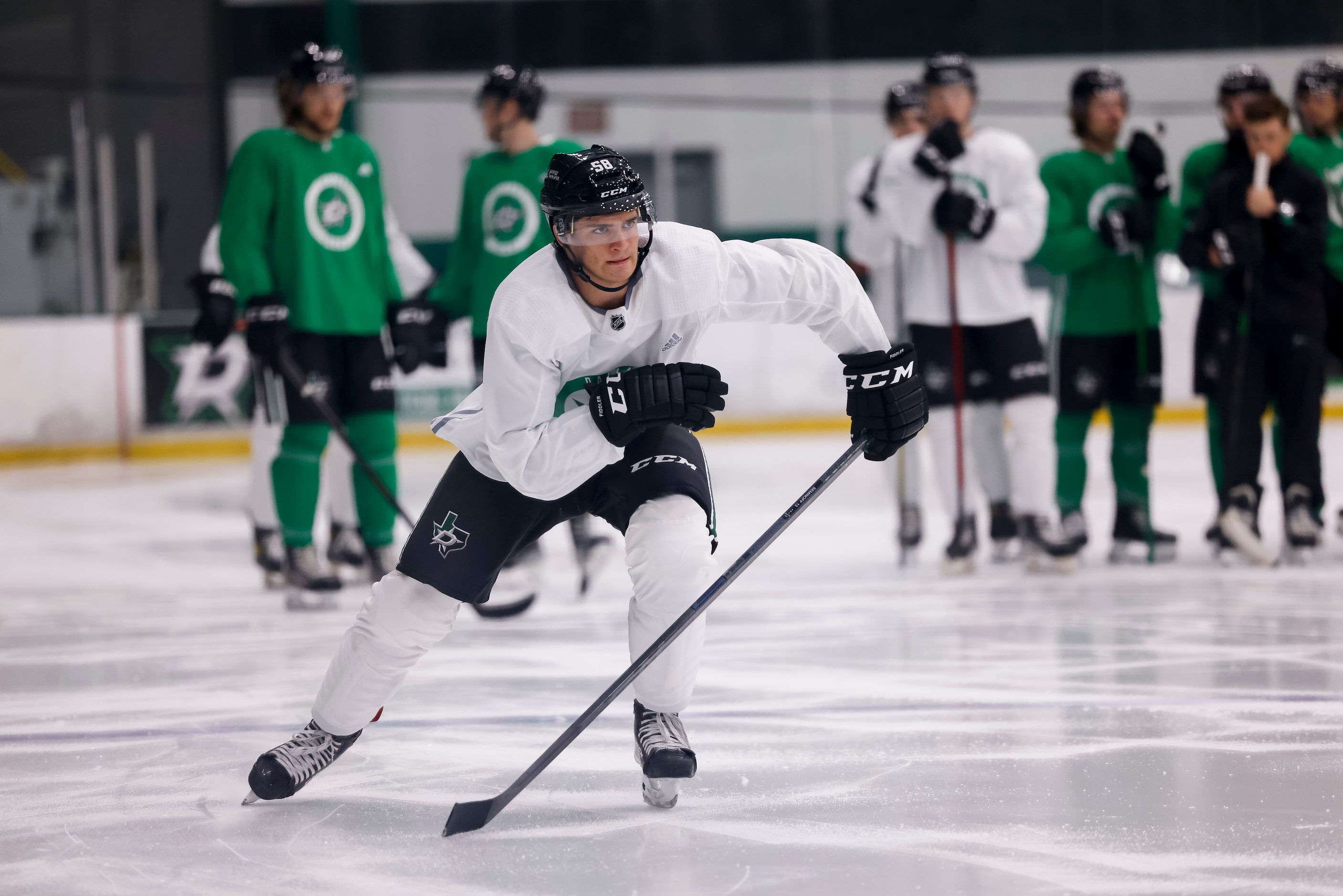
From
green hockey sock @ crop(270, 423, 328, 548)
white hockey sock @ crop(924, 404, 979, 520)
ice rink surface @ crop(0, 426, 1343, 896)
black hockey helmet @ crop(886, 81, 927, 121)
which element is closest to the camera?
ice rink surface @ crop(0, 426, 1343, 896)

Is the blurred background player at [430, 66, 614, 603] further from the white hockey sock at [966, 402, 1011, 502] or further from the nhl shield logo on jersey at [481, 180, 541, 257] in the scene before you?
the white hockey sock at [966, 402, 1011, 502]

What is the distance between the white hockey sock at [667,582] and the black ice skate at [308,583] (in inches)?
71.8

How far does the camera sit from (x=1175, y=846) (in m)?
1.83

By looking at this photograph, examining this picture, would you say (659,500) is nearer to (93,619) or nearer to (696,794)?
(696,794)

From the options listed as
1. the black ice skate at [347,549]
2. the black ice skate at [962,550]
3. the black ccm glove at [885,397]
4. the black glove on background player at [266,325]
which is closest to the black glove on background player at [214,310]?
the black glove on background player at [266,325]

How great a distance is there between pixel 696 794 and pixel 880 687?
740mm

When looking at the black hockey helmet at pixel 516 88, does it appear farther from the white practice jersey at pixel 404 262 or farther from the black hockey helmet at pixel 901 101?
the black hockey helmet at pixel 901 101

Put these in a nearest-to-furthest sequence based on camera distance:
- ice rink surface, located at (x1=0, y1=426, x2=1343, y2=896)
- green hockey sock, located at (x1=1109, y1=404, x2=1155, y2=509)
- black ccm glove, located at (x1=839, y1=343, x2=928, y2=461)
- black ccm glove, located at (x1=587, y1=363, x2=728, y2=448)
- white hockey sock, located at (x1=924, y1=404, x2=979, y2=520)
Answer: ice rink surface, located at (x1=0, y1=426, x2=1343, y2=896)
black ccm glove, located at (x1=587, y1=363, x2=728, y2=448)
black ccm glove, located at (x1=839, y1=343, x2=928, y2=461)
white hockey sock, located at (x1=924, y1=404, x2=979, y2=520)
green hockey sock, located at (x1=1109, y1=404, x2=1155, y2=509)

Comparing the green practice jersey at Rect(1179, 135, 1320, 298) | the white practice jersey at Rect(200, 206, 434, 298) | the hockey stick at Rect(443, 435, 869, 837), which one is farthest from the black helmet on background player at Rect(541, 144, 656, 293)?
the green practice jersey at Rect(1179, 135, 1320, 298)

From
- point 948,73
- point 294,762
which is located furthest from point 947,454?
point 294,762

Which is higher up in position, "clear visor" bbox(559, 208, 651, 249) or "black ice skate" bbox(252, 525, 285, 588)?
"clear visor" bbox(559, 208, 651, 249)

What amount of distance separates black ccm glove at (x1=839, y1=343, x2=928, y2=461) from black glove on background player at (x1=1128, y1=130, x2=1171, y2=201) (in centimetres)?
210

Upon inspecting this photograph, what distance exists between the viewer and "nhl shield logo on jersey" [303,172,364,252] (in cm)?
381

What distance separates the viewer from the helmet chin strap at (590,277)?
2.01 meters
